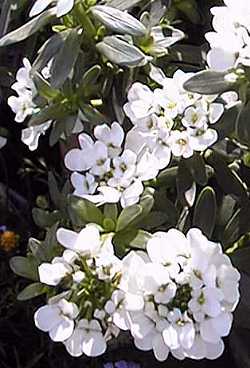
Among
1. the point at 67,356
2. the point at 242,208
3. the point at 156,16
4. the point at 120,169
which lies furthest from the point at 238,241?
the point at 67,356

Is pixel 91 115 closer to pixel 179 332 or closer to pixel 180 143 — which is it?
pixel 180 143

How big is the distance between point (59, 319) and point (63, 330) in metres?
0.01

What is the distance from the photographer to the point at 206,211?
3.39 ft

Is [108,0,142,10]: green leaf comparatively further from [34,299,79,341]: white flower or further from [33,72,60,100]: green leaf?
[34,299,79,341]: white flower

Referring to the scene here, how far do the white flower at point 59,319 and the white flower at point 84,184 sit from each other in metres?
0.14

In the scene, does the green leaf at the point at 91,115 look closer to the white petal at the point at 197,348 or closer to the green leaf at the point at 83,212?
the green leaf at the point at 83,212

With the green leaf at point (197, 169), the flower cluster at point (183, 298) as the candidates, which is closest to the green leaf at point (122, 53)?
the green leaf at point (197, 169)

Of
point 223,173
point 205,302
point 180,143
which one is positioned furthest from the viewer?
point 223,173

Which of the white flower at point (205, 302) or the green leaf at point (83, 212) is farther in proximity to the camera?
the green leaf at point (83, 212)

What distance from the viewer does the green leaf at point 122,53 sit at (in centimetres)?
105

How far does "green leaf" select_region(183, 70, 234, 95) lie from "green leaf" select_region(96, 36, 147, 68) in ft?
0.32

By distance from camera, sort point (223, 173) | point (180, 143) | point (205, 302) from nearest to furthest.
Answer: point (205, 302) → point (180, 143) → point (223, 173)

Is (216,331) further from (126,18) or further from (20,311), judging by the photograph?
(20,311)

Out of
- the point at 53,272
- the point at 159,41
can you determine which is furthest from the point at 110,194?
the point at 159,41
